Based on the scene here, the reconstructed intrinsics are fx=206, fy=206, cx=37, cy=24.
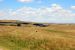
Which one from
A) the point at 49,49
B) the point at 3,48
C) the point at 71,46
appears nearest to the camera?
the point at 3,48

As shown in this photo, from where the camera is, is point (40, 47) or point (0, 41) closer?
point (40, 47)

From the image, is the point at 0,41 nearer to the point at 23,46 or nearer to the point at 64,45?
the point at 23,46

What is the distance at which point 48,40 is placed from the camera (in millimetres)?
48969

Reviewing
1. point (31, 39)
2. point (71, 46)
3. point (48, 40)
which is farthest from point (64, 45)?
point (31, 39)

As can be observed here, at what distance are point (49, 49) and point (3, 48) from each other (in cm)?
930

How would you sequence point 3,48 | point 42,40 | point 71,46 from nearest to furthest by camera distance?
point 3,48 → point 71,46 → point 42,40

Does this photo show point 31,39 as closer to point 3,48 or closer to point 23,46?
point 23,46

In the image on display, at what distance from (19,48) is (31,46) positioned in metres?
3.33

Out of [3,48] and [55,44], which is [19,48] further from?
[55,44]

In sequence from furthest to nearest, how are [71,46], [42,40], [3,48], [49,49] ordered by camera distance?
[42,40] → [71,46] → [49,49] → [3,48]

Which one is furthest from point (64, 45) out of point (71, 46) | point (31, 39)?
point (31, 39)

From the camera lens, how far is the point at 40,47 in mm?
42875

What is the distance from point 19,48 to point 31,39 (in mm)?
8232

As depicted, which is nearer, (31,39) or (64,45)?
(64,45)
